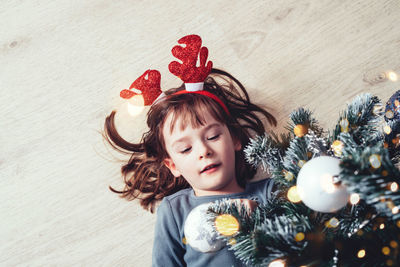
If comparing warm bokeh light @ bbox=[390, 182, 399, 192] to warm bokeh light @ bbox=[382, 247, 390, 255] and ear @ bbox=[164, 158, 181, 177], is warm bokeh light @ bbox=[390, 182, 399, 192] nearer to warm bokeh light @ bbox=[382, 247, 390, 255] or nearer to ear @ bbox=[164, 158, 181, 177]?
warm bokeh light @ bbox=[382, 247, 390, 255]

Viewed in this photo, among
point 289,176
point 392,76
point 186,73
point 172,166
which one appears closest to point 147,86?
point 186,73

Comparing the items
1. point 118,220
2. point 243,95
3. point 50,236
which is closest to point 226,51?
point 243,95

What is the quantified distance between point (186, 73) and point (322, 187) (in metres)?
0.49

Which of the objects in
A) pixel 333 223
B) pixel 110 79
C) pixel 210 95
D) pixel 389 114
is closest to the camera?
pixel 333 223

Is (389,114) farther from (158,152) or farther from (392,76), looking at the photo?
(158,152)

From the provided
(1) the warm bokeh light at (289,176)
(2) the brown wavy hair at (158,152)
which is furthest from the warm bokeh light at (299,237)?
(2) the brown wavy hair at (158,152)

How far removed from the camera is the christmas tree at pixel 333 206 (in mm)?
402

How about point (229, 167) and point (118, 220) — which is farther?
point (118, 220)

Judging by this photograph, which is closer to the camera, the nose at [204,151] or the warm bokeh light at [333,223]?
the warm bokeh light at [333,223]

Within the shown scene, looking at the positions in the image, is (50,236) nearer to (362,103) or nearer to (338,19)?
(362,103)

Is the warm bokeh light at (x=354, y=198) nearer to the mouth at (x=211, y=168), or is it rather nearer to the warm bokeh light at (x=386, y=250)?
the warm bokeh light at (x=386, y=250)

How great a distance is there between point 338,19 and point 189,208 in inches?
29.1

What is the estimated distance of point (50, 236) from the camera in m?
0.96

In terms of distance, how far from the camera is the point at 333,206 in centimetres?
46
